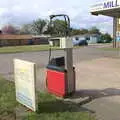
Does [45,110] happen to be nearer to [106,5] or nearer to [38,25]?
[106,5]

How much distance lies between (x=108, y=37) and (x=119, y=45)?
42.5 meters

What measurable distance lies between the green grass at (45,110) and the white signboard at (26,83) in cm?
19

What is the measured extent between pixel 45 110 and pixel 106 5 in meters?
11.6

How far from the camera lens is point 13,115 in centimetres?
545

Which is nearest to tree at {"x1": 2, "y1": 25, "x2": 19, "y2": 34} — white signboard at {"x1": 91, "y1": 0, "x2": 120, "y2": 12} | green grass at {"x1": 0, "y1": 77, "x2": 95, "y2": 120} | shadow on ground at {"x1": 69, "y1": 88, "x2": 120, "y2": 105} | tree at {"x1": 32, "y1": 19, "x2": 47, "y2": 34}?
tree at {"x1": 32, "y1": 19, "x2": 47, "y2": 34}

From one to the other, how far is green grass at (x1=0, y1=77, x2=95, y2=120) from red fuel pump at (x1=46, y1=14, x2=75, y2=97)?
31 centimetres

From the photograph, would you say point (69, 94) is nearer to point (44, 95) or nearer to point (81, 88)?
point (44, 95)

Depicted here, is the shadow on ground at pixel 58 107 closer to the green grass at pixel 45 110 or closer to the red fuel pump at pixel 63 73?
the green grass at pixel 45 110

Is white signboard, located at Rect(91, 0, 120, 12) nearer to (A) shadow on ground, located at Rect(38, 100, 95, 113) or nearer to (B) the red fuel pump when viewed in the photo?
(B) the red fuel pump

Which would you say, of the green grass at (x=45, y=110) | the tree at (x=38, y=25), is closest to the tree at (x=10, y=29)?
the tree at (x=38, y=25)

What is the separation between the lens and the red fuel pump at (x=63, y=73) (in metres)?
6.62

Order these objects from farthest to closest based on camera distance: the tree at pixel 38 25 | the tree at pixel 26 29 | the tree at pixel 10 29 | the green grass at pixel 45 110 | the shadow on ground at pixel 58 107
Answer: the tree at pixel 26 29 < the tree at pixel 10 29 < the tree at pixel 38 25 < the shadow on ground at pixel 58 107 < the green grass at pixel 45 110

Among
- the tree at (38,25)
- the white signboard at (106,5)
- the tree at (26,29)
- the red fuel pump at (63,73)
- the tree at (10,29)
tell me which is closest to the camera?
the red fuel pump at (63,73)

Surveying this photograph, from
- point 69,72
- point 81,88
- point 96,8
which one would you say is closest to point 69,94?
point 69,72
